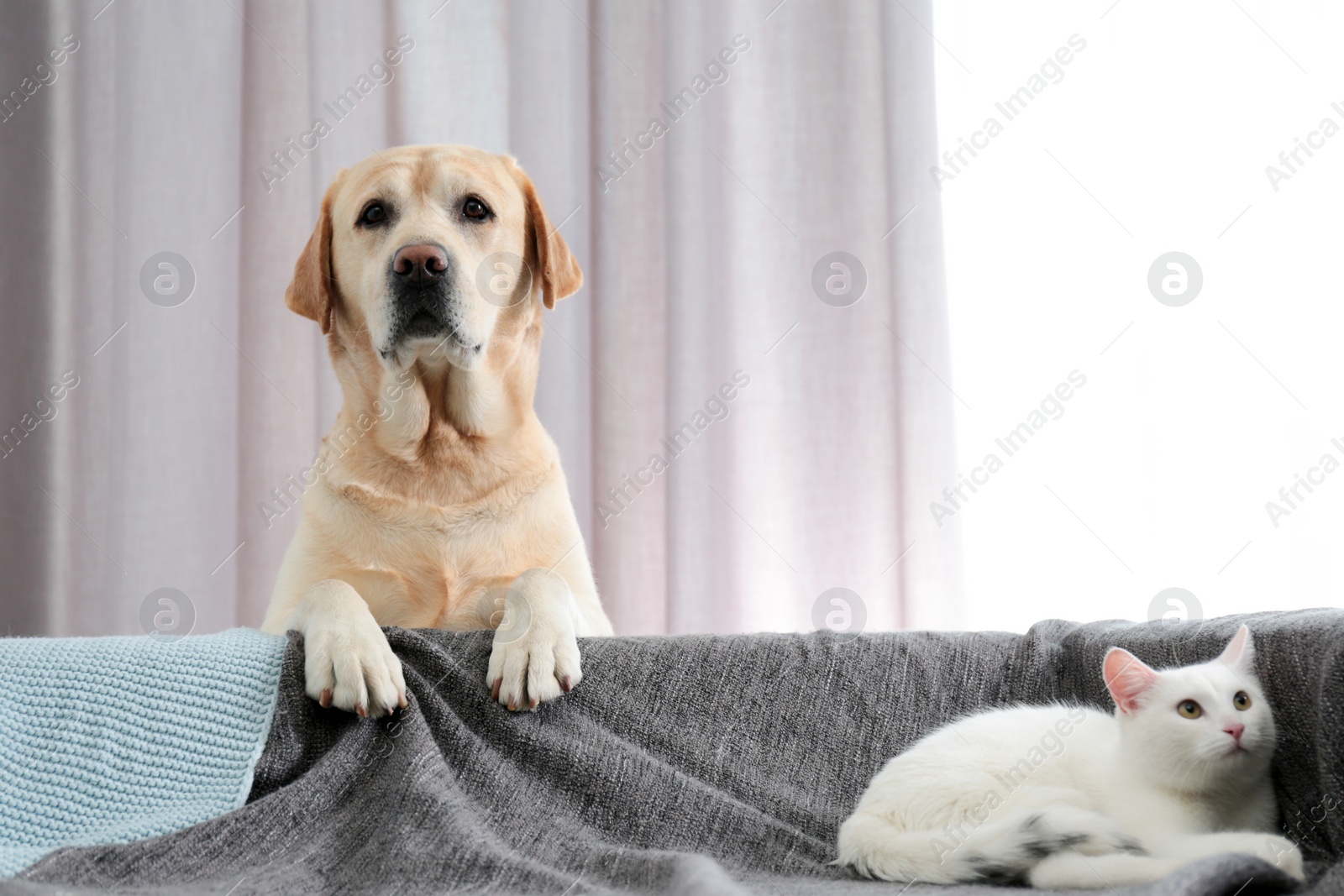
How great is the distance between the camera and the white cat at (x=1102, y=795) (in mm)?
920

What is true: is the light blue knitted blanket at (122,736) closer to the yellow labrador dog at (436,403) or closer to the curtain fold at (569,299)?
the yellow labrador dog at (436,403)

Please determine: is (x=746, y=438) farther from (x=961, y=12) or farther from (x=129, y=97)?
(x=129, y=97)

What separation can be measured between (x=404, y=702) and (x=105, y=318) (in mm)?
1793

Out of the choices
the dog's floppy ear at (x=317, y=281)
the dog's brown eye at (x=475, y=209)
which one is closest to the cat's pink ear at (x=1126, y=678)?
the dog's brown eye at (x=475, y=209)

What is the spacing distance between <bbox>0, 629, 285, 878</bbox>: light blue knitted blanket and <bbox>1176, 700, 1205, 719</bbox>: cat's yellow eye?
992 mm

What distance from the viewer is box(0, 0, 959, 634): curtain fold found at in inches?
95.2

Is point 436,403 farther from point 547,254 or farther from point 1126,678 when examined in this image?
point 1126,678

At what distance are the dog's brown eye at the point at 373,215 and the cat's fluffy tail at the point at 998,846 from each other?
48.7 inches

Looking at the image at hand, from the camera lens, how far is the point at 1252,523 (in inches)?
82.3

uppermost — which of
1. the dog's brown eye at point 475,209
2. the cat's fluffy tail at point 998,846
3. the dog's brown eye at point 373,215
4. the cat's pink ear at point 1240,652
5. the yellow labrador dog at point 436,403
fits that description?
the dog's brown eye at point 475,209

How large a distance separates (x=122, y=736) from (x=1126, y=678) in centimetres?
109

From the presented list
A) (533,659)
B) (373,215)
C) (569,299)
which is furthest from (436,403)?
(569,299)

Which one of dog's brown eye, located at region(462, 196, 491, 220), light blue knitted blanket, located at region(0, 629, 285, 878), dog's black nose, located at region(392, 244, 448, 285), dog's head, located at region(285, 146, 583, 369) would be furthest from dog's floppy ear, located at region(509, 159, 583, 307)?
light blue knitted blanket, located at region(0, 629, 285, 878)

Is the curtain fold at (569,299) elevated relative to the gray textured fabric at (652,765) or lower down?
elevated
